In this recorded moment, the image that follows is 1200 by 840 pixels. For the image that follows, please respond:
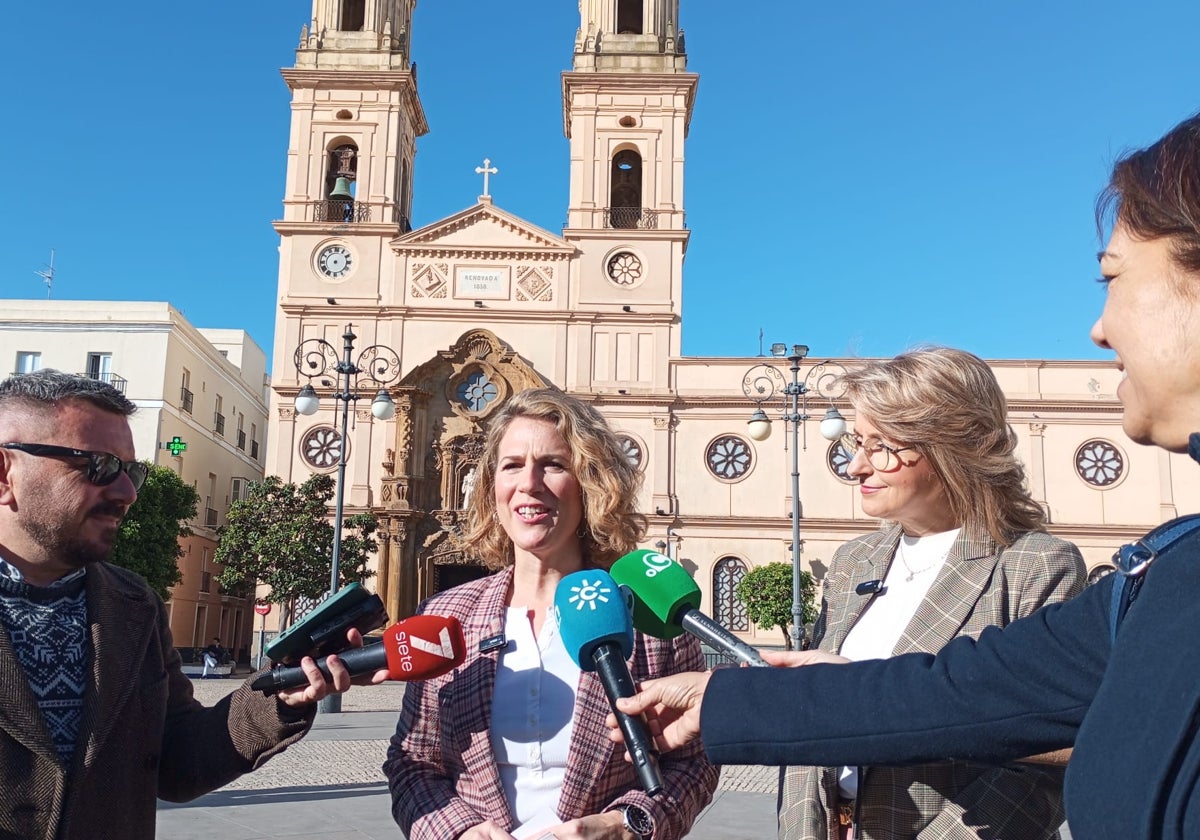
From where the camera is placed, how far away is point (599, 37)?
36969 millimetres

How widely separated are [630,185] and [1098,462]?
62.1 feet

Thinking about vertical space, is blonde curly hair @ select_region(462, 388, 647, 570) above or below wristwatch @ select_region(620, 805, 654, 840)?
above

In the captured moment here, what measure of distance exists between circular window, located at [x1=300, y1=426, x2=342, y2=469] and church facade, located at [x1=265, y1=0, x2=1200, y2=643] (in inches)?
2.6

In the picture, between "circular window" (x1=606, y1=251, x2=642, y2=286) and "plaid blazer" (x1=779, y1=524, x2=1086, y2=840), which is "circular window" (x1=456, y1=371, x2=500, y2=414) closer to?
"circular window" (x1=606, y1=251, x2=642, y2=286)

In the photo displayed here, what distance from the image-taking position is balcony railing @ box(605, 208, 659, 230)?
35812 millimetres

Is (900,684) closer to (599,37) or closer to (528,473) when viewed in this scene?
(528,473)

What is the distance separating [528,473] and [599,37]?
36449 mm

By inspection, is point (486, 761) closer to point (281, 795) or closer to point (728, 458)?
point (281, 795)

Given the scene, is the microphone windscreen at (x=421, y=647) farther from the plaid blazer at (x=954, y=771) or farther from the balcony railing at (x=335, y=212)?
the balcony railing at (x=335, y=212)

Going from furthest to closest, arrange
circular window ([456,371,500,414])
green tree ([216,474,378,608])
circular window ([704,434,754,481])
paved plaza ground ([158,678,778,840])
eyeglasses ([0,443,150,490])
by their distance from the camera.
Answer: circular window ([704,434,754,481])
circular window ([456,371,500,414])
green tree ([216,474,378,608])
paved plaza ground ([158,678,778,840])
eyeglasses ([0,443,150,490])

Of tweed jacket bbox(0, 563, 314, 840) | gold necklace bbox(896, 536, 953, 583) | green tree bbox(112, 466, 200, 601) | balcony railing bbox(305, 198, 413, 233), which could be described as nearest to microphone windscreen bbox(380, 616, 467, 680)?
tweed jacket bbox(0, 563, 314, 840)

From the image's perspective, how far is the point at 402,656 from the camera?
2.66 m

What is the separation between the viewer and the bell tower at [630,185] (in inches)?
1390

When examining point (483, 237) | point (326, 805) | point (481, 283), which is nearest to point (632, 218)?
point (483, 237)
